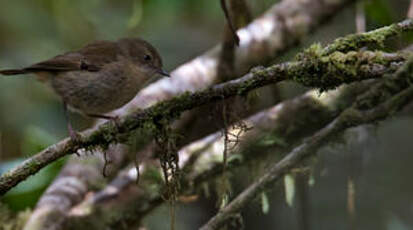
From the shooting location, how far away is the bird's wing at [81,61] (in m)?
4.12

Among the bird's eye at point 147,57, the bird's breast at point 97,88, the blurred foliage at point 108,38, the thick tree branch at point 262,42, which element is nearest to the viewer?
the bird's breast at point 97,88

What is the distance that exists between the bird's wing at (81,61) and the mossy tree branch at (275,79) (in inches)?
46.1

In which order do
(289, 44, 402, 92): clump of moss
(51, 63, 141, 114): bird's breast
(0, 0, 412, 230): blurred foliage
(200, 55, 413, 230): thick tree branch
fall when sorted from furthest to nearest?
(0, 0, 412, 230): blurred foliage < (51, 63, 141, 114): bird's breast < (200, 55, 413, 230): thick tree branch < (289, 44, 402, 92): clump of moss

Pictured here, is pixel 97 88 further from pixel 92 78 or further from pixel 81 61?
pixel 81 61

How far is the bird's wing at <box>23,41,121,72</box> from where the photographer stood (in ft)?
13.5

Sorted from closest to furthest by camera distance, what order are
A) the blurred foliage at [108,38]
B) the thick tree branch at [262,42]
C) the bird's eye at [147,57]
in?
the bird's eye at [147,57] → the blurred foliage at [108,38] → the thick tree branch at [262,42]

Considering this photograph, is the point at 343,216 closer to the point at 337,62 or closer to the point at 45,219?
the point at 45,219

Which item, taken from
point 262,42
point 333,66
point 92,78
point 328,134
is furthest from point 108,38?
point 333,66

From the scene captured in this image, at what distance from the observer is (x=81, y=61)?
4.20 meters

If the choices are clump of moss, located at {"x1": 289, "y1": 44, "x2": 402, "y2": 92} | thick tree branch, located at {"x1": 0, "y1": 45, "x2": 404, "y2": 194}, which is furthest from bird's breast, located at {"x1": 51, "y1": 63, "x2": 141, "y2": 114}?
clump of moss, located at {"x1": 289, "y1": 44, "x2": 402, "y2": 92}

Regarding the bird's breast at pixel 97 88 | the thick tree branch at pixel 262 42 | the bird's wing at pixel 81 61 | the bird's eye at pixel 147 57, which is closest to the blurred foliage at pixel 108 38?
the thick tree branch at pixel 262 42

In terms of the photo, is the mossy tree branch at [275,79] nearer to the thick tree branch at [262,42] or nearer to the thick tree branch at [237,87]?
the thick tree branch at [237,87]

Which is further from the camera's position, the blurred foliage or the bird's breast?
the blurred foliage

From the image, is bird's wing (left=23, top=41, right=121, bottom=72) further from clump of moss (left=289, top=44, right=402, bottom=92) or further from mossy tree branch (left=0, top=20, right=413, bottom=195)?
clump of moss (left=289, top=44, right=402, bottom=92)
